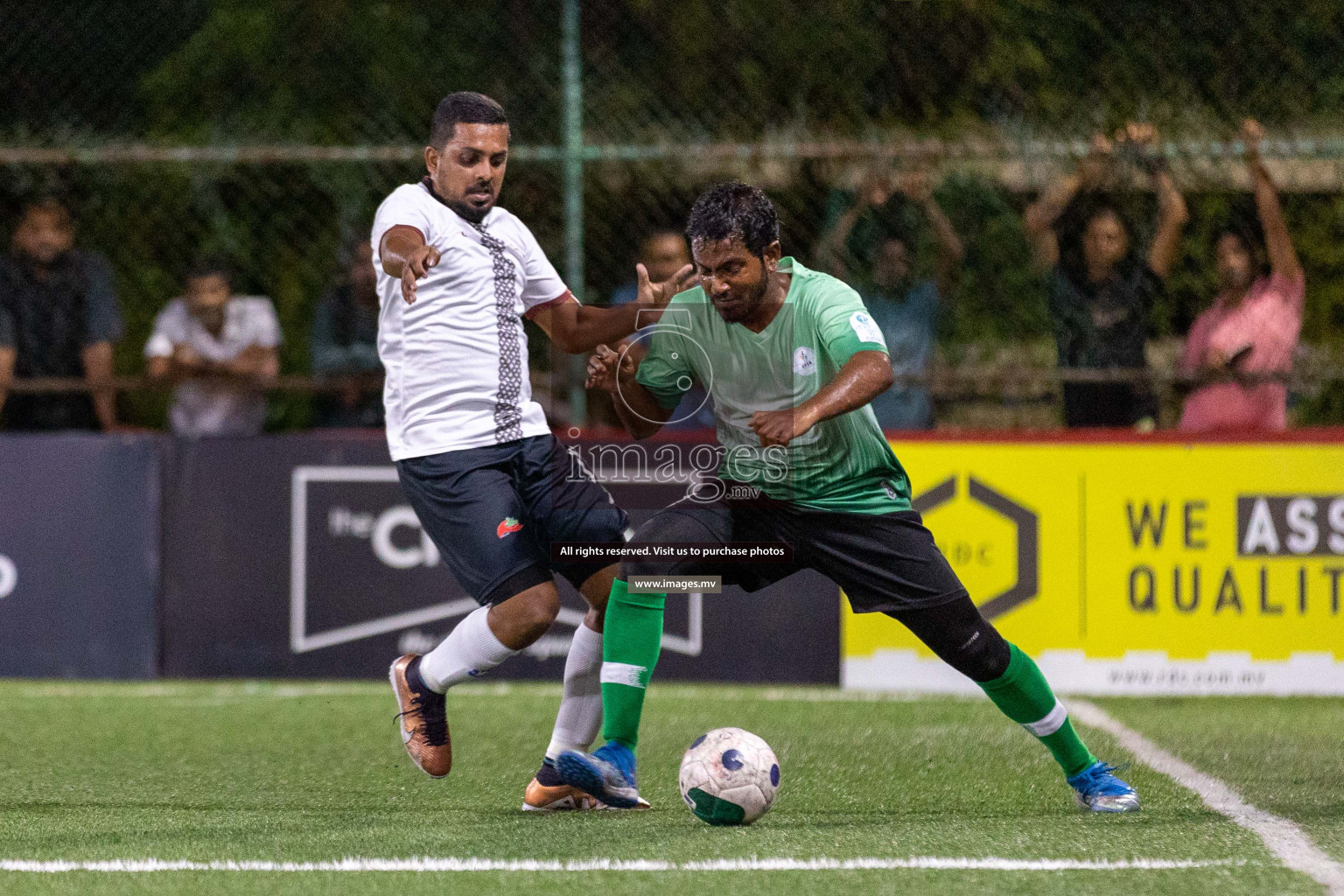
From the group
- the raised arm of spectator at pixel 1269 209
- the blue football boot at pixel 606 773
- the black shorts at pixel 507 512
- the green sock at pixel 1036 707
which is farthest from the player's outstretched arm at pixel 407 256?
the raised arm of spectator at pixel 1269 209

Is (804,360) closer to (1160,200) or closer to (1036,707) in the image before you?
(1036,707)

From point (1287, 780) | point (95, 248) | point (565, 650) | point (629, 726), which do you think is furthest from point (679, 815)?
point (95, 248)

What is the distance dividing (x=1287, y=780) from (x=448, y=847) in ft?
9.12

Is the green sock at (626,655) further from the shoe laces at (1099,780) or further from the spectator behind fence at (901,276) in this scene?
the spectator behind fence at (901,276)

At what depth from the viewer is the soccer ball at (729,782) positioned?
4.77 m

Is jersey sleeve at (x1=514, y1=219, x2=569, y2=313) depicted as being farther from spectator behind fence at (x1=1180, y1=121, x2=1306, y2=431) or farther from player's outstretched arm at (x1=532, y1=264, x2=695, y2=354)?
spectator behind fence at (x1=1180, y1=121, x2=1306, y2=431)

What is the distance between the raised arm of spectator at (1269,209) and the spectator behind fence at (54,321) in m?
5.55

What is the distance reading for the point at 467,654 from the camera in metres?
5.13

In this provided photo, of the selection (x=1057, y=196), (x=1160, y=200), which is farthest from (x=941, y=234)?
(x=1160, y=200)

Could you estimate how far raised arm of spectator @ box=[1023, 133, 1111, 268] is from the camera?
8.23 m

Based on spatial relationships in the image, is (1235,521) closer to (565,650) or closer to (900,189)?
(900,189)

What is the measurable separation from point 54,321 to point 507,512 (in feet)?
14.6

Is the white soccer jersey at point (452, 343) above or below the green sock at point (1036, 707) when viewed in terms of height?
above

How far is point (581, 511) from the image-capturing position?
208 inches
